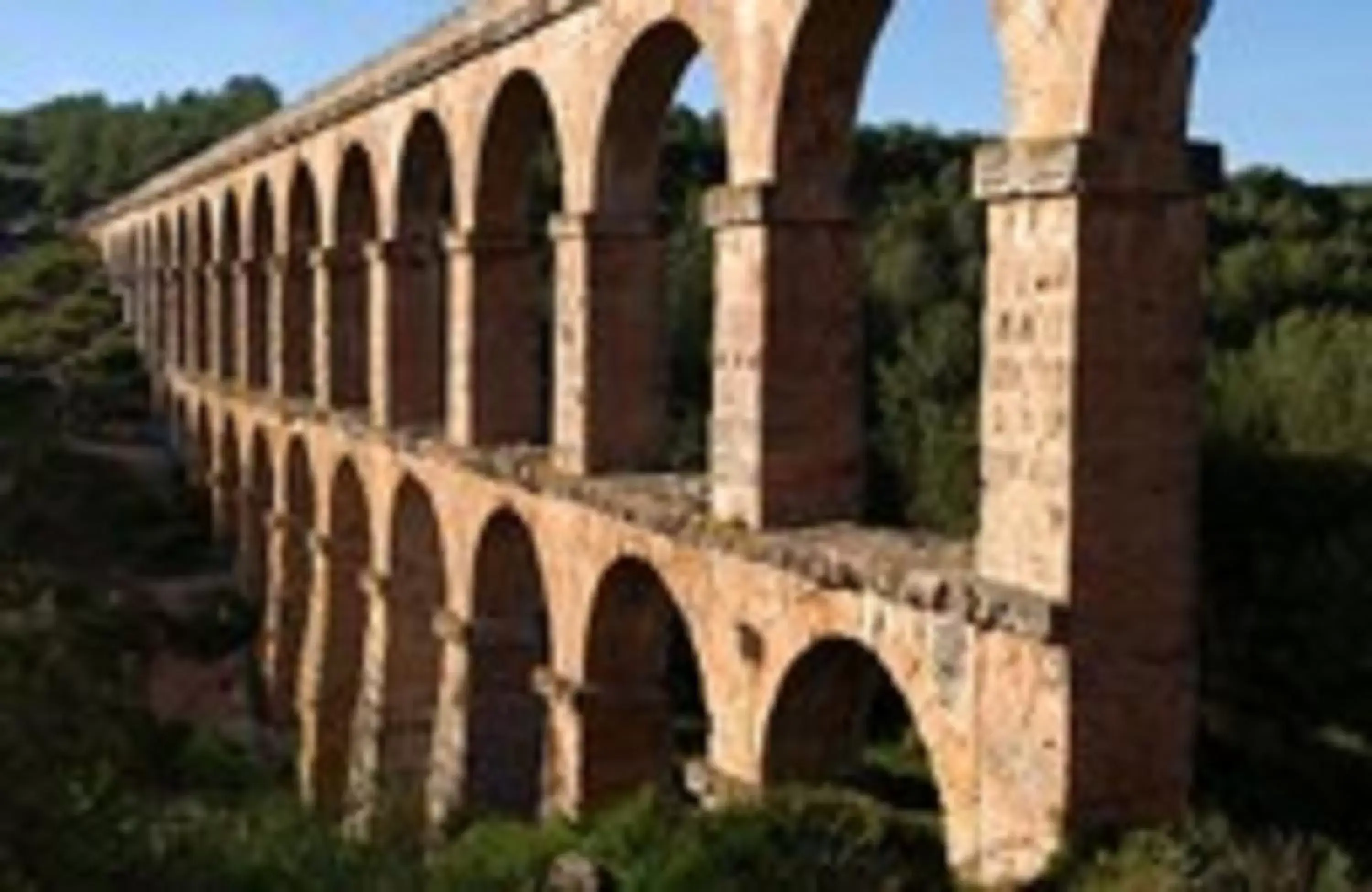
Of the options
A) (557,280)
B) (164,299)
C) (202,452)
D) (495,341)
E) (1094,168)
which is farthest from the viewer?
(164,299)

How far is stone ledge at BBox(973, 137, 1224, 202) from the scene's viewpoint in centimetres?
892

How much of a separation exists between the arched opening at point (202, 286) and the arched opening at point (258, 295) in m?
4.92

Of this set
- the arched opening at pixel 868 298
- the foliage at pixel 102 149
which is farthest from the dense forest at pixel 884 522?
the foliage at pixel 102 149

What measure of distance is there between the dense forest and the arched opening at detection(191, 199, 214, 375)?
260 centimetres

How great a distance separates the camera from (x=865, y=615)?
1063 cm

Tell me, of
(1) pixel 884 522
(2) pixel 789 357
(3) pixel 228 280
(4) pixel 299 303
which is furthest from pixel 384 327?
(3) pixel 228 280

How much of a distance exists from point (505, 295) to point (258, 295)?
13.4 meters

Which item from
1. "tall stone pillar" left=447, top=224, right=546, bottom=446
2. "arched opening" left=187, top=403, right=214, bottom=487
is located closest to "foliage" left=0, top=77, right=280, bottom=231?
"arched opening" left=187, top=403, right=214, bottom=487

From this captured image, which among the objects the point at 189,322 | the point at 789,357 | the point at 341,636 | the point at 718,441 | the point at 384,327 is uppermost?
the point at 189,322

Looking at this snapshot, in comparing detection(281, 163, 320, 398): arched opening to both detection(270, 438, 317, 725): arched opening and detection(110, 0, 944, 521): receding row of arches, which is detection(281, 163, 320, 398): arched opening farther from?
detection(270, 438, 317, 725): arched opening

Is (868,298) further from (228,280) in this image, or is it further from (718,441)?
(718,441)

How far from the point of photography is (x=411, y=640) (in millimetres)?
20062

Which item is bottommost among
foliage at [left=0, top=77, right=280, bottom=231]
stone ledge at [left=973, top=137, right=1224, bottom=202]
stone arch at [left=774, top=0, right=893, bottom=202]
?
stone ledge at [left=973, top=137, right=1224, bottom=202]

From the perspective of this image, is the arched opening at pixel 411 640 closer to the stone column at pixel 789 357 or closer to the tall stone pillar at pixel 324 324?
the tall stone pillar at pixel 324 324
